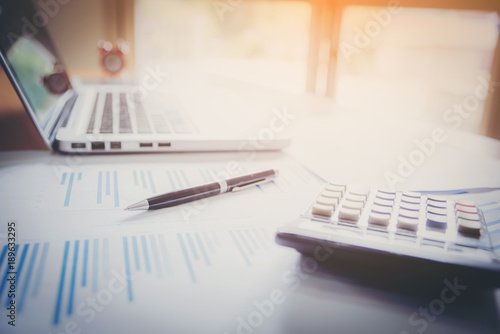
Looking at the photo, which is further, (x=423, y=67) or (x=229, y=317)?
(x=423, y=67)

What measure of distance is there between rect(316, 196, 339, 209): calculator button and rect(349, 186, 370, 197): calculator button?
0.11 ft

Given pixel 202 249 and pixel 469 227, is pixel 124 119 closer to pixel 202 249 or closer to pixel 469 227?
pixel 202 249

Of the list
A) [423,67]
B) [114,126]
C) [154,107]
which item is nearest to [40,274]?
[114,126]

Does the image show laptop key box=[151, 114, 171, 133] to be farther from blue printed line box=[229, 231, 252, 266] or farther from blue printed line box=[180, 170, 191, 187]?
blue printed line box=[229, 231, 252, 266]

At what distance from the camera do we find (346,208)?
0.36 metres

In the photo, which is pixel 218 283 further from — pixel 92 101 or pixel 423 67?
pixel 423 67

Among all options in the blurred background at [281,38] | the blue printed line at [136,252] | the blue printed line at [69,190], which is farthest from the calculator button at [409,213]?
the blurred background at [281,38]

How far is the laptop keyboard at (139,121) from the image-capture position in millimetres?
662

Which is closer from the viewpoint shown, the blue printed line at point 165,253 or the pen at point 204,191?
the blue printed line at point 165,253

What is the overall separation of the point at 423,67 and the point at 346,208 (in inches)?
114

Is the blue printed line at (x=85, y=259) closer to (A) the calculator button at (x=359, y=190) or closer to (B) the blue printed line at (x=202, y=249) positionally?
(B) the blue printed line at (x=202, y=249)

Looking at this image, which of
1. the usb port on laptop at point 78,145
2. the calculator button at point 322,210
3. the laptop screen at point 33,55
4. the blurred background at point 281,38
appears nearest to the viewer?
the calculator button at point 322,210

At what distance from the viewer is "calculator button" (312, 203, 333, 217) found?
36 centimetres

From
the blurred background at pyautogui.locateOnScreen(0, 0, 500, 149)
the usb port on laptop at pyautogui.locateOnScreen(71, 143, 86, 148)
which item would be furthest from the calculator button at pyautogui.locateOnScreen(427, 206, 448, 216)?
the blurred background at pyautogui.locateOnScreen(0, 0, 500, 149)
